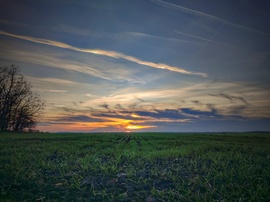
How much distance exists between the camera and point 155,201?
6746mm

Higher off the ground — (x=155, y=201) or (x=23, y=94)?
(x=23, y=94)

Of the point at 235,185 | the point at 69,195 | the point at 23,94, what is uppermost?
the point at 23,94

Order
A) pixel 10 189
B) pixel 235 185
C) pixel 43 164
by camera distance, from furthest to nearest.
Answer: pixel 43 164 < pixel 10 189 < pixel 235 185

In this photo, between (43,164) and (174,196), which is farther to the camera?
(43,164)

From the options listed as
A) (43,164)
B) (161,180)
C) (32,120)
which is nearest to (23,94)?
(32,120)

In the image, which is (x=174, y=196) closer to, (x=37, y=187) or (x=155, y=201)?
(x=155, y=201)

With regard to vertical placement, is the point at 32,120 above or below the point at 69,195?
above

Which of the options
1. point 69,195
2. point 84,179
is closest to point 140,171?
point 84,179

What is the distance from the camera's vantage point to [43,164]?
33.9 ft

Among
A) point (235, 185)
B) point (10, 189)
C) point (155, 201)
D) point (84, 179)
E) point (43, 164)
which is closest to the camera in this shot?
point (155, 201)

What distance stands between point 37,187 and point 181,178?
458 cm

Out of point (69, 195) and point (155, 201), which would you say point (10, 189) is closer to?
point (69, 195)

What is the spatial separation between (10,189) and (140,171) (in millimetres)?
4217

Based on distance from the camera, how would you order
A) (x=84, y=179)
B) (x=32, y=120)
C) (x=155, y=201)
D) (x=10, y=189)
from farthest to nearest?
(x=32, y=120)
(x=84, y=179)
(x=10, y=189)
(x=155, y=201)
